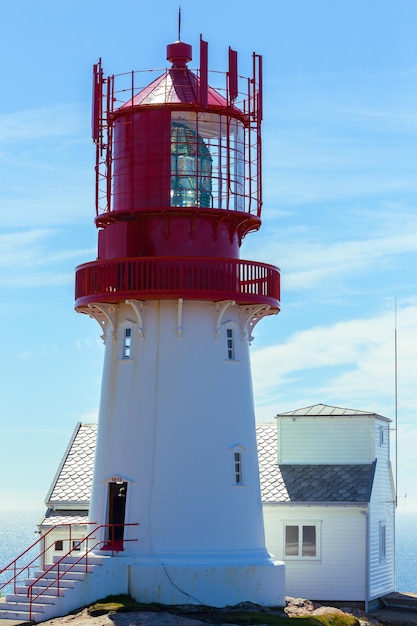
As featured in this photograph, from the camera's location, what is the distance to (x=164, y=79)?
36.5 meters

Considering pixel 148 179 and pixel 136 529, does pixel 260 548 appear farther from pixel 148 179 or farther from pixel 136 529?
pixel 148 179

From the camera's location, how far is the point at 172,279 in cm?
3466

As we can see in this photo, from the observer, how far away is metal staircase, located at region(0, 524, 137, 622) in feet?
105

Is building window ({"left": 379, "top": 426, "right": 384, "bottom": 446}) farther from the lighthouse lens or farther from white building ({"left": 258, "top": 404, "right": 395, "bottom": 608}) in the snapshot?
the lighthouse lens

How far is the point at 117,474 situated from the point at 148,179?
7.42 m

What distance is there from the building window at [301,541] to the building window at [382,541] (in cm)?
253

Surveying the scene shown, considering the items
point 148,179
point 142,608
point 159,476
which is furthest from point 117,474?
point 148,179

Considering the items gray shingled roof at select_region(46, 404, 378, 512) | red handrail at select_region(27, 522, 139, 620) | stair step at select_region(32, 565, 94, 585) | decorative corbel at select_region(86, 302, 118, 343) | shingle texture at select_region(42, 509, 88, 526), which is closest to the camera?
red handrail at select_region(27, 522, 139, 620)

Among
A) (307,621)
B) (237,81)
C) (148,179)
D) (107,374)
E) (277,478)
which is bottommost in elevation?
(307,621)

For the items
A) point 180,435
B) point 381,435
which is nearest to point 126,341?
point 180,435

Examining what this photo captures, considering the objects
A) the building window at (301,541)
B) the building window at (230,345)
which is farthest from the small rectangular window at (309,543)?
the building window at (230,345)

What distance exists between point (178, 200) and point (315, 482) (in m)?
11.0

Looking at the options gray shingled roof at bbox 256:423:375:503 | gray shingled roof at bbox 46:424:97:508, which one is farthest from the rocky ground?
gray shingled roof at bbox 46:424:97:508

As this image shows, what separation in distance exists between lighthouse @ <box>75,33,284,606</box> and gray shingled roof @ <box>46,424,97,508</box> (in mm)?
6964
